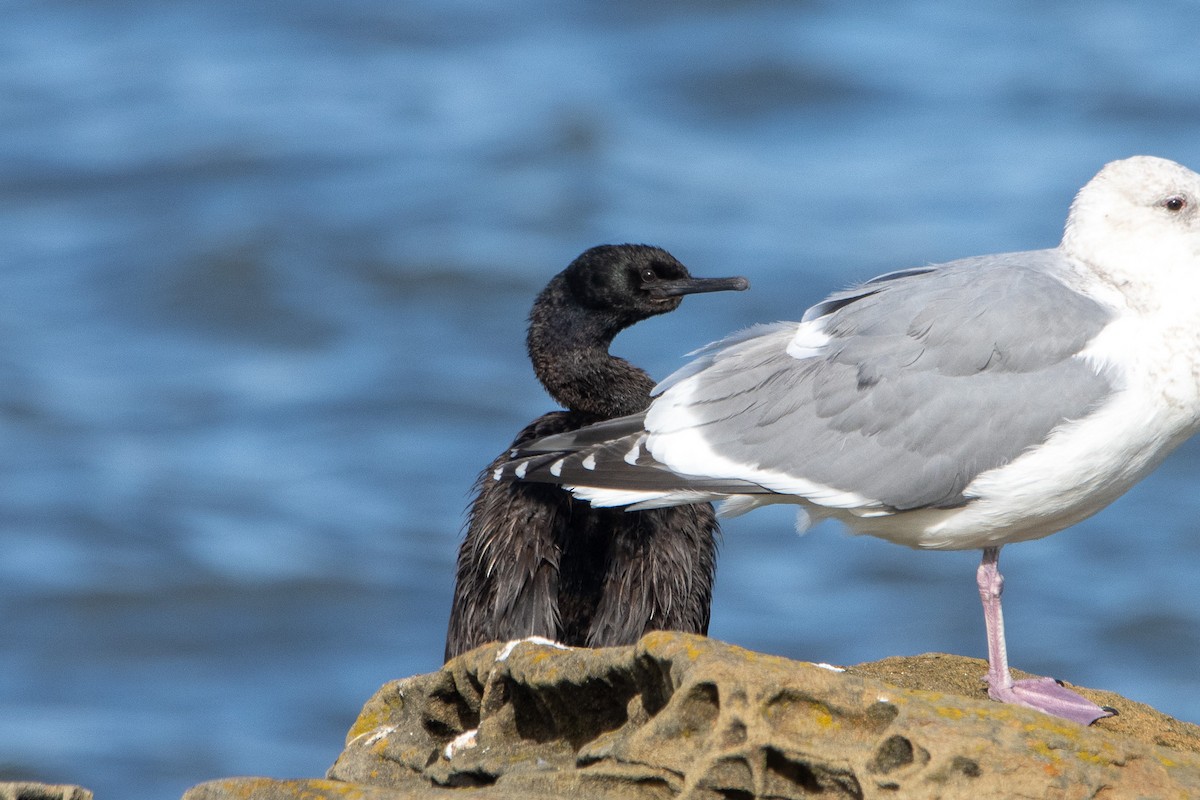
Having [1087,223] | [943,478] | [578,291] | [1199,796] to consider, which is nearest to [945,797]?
[1199,796]

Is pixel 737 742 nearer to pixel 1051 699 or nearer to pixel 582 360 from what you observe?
pixel 1051 699

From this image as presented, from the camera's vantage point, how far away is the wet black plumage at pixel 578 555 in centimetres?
584

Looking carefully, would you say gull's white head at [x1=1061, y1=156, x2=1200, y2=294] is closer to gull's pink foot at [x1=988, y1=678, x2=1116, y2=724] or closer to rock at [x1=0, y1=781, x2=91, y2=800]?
gull's pink foot at [x1=988, y1=678, x2=1116, y2=724]

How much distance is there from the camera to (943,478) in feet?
17.2

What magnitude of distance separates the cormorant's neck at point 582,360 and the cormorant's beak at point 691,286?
0.17 metres

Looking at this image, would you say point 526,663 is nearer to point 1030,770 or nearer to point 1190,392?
point 1030,770

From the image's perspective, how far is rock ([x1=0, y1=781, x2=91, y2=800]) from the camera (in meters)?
4.13

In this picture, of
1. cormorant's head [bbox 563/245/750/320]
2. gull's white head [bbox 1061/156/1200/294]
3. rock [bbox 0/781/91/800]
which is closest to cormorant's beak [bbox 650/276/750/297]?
cormorant's head [bbox 563/245/750/320]

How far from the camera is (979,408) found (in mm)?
5258

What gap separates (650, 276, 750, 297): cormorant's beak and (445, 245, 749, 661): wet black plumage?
363mm

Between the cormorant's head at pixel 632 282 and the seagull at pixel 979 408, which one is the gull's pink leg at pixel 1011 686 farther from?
the cormorant's head at pixel 632 282

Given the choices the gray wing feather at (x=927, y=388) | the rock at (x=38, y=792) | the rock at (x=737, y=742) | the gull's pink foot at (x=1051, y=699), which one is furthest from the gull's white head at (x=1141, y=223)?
the rock at (x=38, y=792)

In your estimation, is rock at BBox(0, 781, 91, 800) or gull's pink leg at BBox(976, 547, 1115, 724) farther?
gull's pink leg at BBox(976, 547, 1115, 724)

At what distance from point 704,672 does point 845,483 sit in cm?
173
